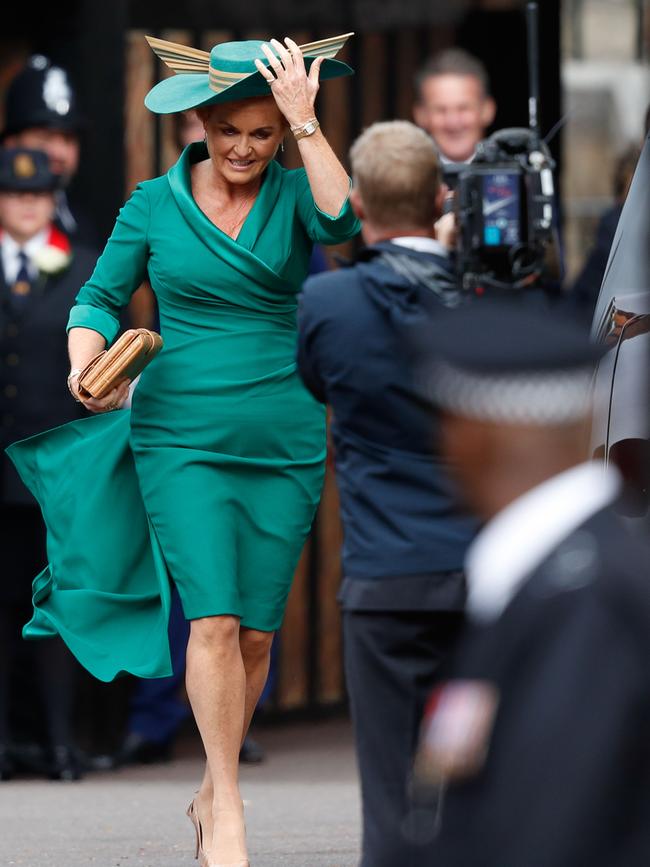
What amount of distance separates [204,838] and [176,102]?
1.60 metres

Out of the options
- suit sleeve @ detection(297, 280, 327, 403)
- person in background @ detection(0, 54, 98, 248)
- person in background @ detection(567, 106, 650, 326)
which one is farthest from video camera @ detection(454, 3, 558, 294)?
suit sleeve @ detection(297, 280, 327, 403)

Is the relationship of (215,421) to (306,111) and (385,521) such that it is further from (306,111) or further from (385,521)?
(385,521)

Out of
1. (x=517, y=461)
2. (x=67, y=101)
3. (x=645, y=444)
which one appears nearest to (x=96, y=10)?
(x=67, y=101)

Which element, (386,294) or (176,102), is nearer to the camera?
(386,294)

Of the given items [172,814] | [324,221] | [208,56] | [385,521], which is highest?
[208,56]

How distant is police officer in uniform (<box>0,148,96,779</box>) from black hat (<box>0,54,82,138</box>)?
0.46 ft

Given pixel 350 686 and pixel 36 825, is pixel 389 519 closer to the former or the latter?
pixel 350 686

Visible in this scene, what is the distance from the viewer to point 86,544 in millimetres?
4828

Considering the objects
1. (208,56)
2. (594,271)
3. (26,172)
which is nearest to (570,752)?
(208,56)

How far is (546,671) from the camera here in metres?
1.78

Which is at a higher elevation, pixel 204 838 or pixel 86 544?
pixel 86 544

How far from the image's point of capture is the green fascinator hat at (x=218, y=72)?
4.48 m

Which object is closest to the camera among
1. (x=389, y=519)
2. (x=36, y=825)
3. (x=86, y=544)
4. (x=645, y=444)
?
(x=389, y=519)

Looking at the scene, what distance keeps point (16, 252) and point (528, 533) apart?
15.2 feet
